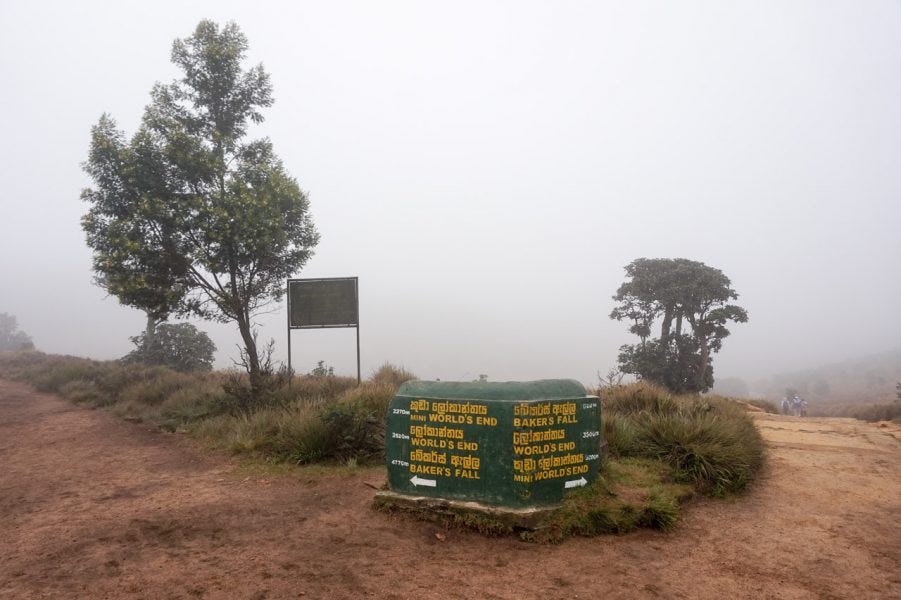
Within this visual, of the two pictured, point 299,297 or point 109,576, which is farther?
point 299,297

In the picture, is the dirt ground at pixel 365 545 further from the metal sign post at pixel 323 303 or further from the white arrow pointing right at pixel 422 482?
the metal sign post at pixel 323 303

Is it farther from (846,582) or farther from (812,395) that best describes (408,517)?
(812,395)

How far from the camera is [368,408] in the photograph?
32.6 feet

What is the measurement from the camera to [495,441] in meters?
5.74

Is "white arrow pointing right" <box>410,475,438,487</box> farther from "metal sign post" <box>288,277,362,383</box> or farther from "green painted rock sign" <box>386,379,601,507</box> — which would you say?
"metal sign post" <box>288,277,362,383</box>

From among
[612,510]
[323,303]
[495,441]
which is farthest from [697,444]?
[323,303]

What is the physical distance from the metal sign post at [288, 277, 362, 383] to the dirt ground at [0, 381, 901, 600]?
17.7 ft

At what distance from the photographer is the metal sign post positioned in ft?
43.6

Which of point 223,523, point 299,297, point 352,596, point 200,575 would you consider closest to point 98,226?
point 299,297

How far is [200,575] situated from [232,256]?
956 centimetres

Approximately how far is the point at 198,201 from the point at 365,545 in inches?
389

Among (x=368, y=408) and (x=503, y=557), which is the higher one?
(x=368, y=408)

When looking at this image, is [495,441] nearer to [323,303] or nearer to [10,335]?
[323,303]

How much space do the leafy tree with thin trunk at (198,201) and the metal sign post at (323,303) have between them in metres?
1.21
